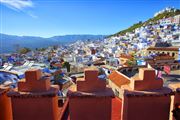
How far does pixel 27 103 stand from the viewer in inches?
148

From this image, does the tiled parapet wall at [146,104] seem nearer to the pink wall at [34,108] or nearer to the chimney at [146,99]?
the chimney at [146,99]

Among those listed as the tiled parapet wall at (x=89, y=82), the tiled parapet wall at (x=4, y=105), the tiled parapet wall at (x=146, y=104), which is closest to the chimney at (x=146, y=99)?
the tiled parapet wall at (x=146, y=104)

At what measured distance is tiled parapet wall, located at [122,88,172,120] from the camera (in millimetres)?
3775

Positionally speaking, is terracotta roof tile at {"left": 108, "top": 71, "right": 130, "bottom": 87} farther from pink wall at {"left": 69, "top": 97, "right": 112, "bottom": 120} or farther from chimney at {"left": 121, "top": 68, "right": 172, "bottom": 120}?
pink wall at {"left": 69, "top": 97, "right": 112, "bottom": 120}

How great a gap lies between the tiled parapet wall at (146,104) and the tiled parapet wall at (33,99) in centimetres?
136

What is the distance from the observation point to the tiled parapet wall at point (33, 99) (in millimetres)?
3742

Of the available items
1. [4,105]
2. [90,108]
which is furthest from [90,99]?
[4,105]

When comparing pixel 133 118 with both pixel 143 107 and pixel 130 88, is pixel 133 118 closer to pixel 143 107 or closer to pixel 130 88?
pixel 143 107

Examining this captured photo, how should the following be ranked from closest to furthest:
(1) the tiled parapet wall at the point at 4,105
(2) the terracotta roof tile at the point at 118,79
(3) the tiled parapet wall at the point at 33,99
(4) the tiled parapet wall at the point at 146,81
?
1. (3) the tiled parapet wall at the point at 33,99
2. (4) the tiled parapet wall at the point at 146,81
3. (1) the tiled parapet wall at the point at 4,105
4. (2) the terracotta roof tile at the point at 118,79

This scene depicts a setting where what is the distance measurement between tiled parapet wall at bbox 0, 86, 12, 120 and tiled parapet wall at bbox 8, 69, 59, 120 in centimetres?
32

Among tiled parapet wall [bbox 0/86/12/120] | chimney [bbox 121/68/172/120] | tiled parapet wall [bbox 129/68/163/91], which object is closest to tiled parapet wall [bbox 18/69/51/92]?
tiled parapet wall [bbox 0/86/12/120]

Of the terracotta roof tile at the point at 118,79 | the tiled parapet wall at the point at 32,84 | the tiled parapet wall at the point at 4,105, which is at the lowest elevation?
the terracotta roof tile at the point at 118,79

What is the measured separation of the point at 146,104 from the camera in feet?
12.6

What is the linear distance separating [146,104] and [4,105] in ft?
9.03
